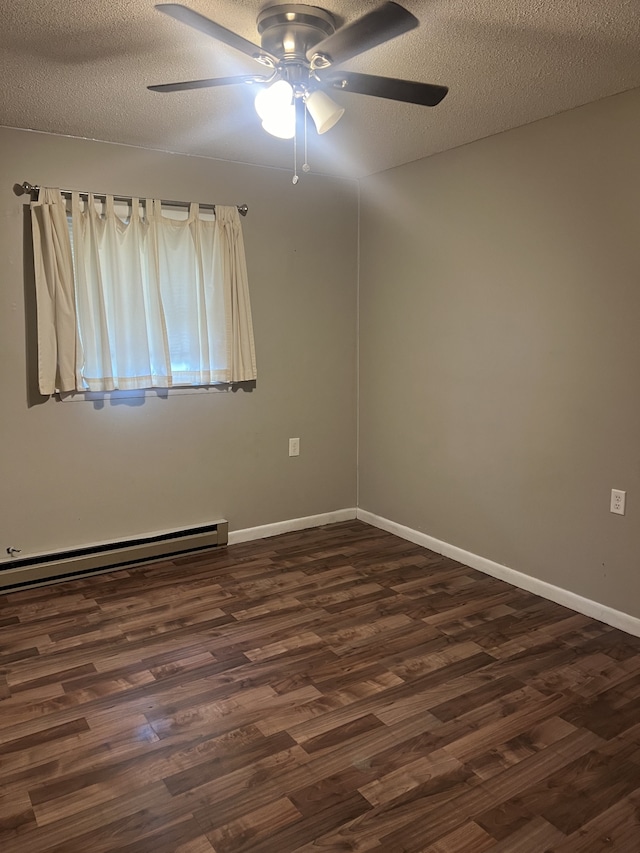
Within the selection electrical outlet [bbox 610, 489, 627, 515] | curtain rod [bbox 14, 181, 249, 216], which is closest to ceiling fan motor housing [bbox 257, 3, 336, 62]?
curtain rod [bbox 14, 181, 249, 216]

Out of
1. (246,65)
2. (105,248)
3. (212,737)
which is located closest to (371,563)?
(212,737)

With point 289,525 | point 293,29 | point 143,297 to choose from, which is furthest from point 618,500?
point 143,297

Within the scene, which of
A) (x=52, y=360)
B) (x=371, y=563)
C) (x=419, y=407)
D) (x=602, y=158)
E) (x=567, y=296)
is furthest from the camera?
(x=419, y=407)

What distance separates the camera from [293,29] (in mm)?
2045

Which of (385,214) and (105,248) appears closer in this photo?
(105,248)

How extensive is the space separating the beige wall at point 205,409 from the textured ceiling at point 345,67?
0.76ft

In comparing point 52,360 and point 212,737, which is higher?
point 52,360

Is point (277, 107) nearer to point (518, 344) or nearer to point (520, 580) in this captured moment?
point (518, 344)

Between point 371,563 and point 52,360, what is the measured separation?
6.62ft

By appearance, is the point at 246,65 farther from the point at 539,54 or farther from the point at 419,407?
the point at 419,407

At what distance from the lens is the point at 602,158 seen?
2777 millimetres

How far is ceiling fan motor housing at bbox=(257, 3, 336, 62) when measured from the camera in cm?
200

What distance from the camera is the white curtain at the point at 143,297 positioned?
3.26 m

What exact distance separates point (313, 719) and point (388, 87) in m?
2.09
